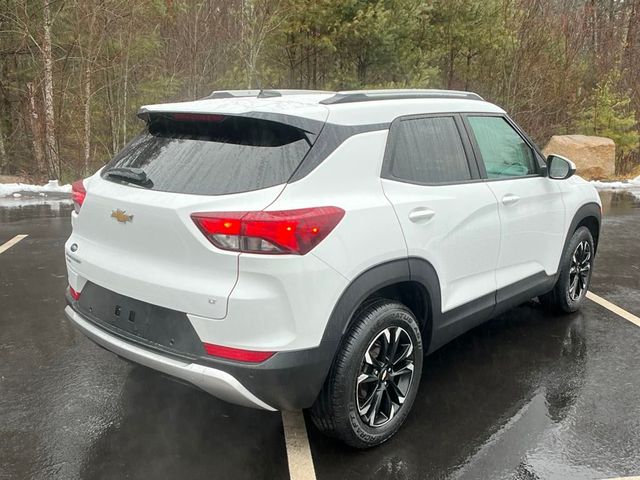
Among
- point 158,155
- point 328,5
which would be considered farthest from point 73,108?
point 158,155

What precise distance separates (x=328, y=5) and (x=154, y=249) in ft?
40.7

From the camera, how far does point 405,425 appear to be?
10.7ft

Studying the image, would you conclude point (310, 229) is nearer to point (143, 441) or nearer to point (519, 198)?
point (143, 441)

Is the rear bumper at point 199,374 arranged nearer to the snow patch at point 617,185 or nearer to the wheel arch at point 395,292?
the wheel arch at point 395,292

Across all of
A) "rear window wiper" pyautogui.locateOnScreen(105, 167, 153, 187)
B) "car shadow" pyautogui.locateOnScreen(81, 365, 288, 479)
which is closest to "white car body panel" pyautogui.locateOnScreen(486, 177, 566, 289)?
"car shadow" pyautogui.locateOnScreen(81, 365, 288, 479)

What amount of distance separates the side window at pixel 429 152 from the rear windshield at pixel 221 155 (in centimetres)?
66

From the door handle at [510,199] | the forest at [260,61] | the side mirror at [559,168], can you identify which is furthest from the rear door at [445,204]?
the forest at [260,61]

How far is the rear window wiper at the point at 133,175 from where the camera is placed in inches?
115

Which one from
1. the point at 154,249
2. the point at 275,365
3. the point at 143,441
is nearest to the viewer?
the point at 275,365

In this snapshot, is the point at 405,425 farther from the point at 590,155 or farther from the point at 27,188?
the point at 590,155

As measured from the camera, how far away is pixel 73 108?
1451 centimetres

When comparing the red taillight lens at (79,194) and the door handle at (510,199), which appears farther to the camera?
the door handle at (510,199)

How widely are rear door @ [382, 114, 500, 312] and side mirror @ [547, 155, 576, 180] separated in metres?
0.92

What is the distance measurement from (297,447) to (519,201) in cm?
218
